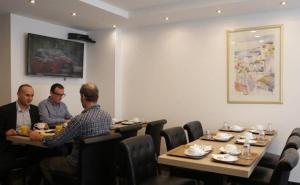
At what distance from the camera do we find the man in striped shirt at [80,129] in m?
2.50

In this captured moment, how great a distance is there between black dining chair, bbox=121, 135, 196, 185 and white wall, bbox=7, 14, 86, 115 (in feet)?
8.23

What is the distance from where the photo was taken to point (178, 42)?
15.1 ft

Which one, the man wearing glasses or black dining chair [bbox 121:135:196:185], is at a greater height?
the man wearing glasses

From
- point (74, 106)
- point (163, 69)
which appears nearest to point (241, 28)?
point (163, 69)

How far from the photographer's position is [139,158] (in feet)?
7.93

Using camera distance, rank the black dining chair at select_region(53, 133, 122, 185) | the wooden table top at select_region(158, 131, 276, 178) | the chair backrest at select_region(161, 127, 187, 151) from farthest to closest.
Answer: the chair backrest at select_region(161, 127, 187, 151), the black dining chair at select_region(53, 133, 122, 185), the wooden table top at select_region(158, 131, 276, 178)

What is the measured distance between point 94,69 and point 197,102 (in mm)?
2047

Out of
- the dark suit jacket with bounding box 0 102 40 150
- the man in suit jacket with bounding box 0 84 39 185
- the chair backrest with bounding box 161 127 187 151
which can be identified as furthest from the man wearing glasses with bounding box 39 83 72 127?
the chair backrest with bounding box 161 127 187 151

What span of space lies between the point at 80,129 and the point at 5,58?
7.71 feet

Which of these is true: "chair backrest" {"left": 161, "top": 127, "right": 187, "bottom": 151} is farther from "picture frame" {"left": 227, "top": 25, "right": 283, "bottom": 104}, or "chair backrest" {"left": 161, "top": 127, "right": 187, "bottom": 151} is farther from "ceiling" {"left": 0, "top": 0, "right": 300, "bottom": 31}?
"ceiling" {"left": 0, "top": 0, "right": 300, "bottom": 31}

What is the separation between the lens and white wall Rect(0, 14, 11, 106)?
4.07 meters

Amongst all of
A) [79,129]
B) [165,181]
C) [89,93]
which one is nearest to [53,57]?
[89,93]

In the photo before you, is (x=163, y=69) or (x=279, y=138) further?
(x=163, y=69)

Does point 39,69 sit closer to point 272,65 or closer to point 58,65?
point 58,65
